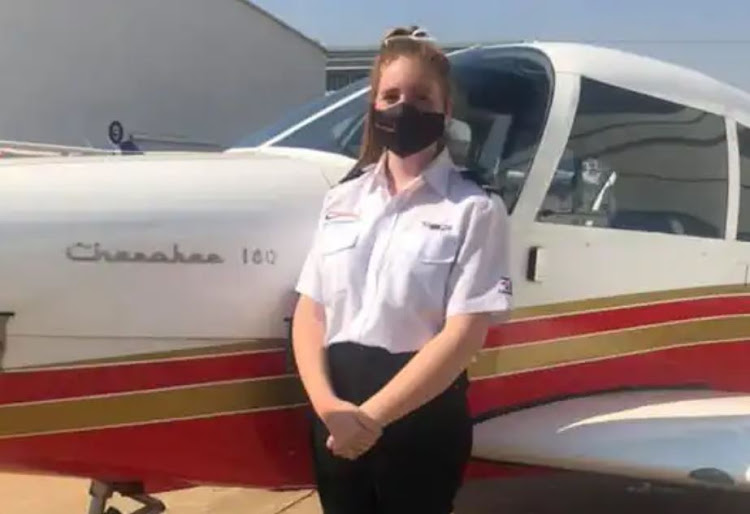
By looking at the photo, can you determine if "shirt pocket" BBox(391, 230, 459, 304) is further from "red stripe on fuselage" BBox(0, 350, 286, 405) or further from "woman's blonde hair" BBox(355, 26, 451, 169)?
Result: "red stripe on fuselage" BBox(0, 350, 286, 405)

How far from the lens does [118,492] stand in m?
3.54

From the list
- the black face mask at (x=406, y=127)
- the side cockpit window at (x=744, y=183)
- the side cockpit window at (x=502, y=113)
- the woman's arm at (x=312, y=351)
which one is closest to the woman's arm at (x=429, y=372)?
the woman's arm at (x=312, y=351)

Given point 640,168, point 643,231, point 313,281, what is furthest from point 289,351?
point 640,168

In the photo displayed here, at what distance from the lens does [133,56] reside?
2320 centimetres

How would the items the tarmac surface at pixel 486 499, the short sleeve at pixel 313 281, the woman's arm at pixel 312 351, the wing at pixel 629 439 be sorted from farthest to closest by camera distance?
1. the tarmac surface at pixel 486 499
2. the wing at pixel 629 439
3. the short sleeve at pixel 313 281
4. the woman's arm at pixel 312 351

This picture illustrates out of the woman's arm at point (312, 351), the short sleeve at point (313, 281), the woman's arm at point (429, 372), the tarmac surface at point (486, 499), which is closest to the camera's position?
the woman's arm at point (429, 372)

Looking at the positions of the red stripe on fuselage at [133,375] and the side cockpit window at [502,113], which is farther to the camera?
Result: the side cockpit window at [502,113]

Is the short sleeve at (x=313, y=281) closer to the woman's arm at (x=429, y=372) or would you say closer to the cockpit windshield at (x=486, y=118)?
the woman's arm at (x=429, y=372)

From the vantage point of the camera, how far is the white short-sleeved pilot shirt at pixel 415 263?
2.58 m

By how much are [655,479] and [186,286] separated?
60.1 inches

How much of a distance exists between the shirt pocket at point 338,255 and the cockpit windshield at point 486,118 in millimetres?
1030

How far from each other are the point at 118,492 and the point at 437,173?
1553 millimetres

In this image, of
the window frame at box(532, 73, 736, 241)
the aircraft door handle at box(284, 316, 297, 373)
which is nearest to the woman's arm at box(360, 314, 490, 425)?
the aircraft door handle at box(284, 316, 297, 373)

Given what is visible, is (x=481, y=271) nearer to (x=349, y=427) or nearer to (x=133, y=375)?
(x=349, y=427)
